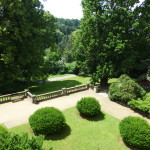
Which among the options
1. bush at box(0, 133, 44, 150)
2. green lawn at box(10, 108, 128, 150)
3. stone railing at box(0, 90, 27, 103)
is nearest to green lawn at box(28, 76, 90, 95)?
stone railing at box(0, 90, 27, 103)

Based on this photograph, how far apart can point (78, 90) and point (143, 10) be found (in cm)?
1240

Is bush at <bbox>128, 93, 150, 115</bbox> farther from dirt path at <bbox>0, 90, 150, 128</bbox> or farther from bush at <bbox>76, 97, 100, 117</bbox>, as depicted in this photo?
bush at <bbox>76, 97, 100, 117</bbox>

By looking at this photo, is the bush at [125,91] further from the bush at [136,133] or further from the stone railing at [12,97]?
the stone railing at [12,97]

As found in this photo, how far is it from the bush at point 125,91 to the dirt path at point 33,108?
750 mm

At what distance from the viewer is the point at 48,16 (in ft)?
80.8

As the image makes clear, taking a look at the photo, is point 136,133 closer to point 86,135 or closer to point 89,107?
point 86,135

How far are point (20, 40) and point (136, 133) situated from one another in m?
16.2

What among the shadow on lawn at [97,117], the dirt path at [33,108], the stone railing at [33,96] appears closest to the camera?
the dirt path at [33,108]

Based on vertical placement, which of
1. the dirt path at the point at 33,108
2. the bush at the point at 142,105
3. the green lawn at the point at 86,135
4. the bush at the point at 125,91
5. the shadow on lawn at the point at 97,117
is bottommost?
the green lawn at the point at 86,135

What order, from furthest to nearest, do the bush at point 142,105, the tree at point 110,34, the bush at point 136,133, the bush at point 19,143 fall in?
the tree at point 110,34 → the bush at point 142,105 → the bush at point 136,133 → the bush at point 19,143

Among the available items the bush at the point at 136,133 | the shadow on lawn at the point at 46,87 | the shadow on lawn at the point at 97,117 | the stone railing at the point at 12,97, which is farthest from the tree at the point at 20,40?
the bush at the point at 136,133

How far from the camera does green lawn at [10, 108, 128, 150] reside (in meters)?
9.66

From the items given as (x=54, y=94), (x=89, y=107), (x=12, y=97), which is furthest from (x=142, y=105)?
(x=12, y=97)

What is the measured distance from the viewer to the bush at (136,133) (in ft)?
30.0
